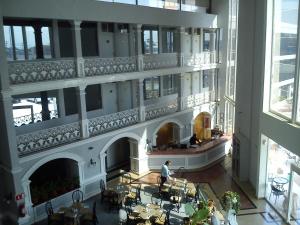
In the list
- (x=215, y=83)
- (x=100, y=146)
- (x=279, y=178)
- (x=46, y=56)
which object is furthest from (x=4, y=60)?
(x=215, y=83)

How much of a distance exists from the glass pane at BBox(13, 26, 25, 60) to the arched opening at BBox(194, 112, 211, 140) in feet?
44.7

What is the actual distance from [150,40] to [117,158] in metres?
7.53

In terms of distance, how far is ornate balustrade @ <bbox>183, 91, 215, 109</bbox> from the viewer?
70.2ft

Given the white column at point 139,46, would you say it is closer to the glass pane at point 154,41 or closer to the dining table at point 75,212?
the glass pane at point 154,41

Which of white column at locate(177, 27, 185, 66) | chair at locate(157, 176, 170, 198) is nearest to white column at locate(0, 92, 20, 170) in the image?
chair at locate(157, 176, 170, 198)

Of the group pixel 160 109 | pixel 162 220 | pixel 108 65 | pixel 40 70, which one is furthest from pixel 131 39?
pixel 162 220

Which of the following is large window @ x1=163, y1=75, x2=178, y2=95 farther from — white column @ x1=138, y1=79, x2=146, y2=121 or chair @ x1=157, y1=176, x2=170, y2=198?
chair @ x1=157, y1=176, x2=170, y2=198

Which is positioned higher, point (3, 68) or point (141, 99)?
point (3, 68)

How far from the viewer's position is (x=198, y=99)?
2270 centimetres

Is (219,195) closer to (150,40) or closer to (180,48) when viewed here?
(180,48)

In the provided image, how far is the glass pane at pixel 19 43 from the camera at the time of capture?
14086 millimetres

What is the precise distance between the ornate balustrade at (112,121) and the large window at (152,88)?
3.04 metres

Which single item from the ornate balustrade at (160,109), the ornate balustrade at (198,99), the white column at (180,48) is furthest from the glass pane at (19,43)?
the ornate balustrade at (198,99)

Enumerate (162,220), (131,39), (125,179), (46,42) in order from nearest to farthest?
(162,220), (46,42), (125,179), (131,39)
